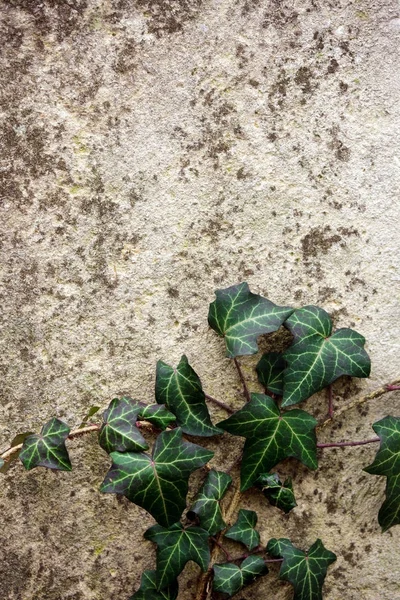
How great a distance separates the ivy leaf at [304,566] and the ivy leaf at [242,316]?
0.39 metres

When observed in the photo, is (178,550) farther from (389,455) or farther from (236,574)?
(389,455)

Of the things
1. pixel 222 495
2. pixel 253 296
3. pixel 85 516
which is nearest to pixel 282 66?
pixel 253 296

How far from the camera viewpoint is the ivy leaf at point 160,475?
104 centimetres

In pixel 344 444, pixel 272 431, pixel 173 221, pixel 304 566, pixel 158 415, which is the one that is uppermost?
pixel 173 221

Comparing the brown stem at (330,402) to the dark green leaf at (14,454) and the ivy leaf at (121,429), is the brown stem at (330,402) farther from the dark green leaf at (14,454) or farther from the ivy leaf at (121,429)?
the dark green leaf at (14,454)

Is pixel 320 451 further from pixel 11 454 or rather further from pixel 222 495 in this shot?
pixel 11 454

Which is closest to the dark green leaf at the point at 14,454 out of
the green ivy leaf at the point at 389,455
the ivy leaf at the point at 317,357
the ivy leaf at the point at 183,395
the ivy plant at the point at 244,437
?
the ivy plant at the point at 244,437

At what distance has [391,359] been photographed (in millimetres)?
1202

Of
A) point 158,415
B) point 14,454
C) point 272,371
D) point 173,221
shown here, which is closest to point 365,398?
point 272,371

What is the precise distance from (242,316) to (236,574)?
1.61 feet

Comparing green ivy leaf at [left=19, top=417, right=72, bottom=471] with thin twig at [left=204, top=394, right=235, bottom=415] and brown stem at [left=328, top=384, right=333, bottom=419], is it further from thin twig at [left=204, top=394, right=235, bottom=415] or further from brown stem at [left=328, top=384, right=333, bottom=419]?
brown stem at [left=328, top=384, right=333, bottom=419]

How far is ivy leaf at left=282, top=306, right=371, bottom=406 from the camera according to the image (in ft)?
3.66

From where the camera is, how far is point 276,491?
3.73 ft

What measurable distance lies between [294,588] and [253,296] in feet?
1.86
